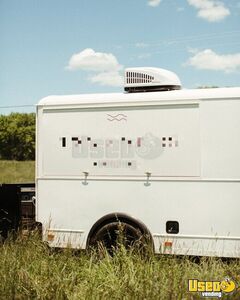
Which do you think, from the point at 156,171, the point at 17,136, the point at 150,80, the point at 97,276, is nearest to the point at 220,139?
the point at 156,171

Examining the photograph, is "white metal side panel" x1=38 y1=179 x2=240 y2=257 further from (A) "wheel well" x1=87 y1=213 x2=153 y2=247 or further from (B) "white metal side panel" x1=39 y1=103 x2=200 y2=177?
(B) "white metal side panel" x1=39 y1=103 x2=200 y2=177

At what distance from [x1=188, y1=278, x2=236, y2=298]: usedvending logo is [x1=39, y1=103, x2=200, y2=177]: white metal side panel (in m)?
1.89

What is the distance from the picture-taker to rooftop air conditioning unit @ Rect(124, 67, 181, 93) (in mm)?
7445

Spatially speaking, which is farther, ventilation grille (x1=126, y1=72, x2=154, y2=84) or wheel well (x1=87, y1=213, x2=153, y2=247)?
ventilation grille (x1=126, y1=72, x2=154, y2=84)

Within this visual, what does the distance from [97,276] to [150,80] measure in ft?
10.7

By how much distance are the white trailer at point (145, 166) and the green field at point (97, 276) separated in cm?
66

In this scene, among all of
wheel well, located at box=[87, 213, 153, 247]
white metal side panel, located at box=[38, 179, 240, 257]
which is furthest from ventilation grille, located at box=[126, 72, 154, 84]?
wheel well, located at box=[87, 213, 153, 247]

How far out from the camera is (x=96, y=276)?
18.3 feet

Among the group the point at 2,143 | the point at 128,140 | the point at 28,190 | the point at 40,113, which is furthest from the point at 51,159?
the point at 2,143

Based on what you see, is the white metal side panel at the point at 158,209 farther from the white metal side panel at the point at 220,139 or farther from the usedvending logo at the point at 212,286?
the usedvending logo at the point at 212,286

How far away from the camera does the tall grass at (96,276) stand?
4.95m

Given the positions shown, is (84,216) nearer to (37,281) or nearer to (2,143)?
(37,281)

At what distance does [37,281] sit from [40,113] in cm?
306

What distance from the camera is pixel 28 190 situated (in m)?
9.34
